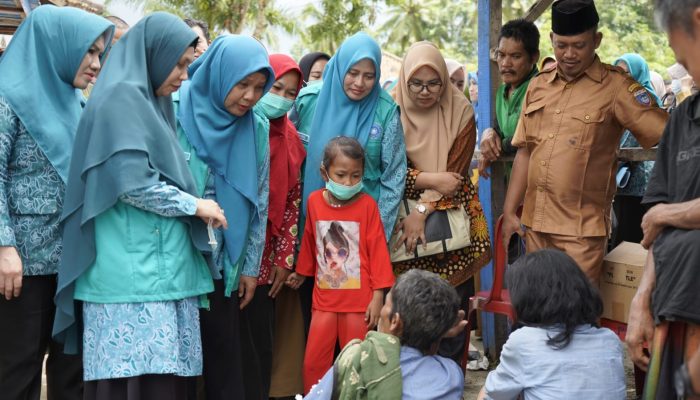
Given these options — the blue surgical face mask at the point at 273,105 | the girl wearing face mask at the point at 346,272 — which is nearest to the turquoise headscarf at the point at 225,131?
the blue surgical face mask at the point at 273,105

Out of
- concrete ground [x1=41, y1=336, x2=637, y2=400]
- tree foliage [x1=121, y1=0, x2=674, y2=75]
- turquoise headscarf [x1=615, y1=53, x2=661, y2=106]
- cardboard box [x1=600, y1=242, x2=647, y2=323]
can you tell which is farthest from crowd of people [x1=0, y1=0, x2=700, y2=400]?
tree foliage [x1=121, y1=0, x2=674, y2=75]

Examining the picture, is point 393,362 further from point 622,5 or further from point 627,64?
point 622,5

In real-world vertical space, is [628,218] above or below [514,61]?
below

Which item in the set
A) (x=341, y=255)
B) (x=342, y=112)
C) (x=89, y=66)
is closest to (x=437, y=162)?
(x=342, y=112)

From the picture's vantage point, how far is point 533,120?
4039 millimetres

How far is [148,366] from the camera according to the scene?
3.04m

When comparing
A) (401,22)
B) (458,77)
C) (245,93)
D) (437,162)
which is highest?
(401,22)

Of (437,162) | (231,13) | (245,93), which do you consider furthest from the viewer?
(231,13)

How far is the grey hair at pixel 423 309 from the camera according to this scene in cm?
292

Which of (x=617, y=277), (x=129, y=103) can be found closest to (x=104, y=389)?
(x=129, y=103)

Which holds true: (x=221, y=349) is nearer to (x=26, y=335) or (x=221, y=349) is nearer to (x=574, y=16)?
(x=26, y=335)

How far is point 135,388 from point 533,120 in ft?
7.40

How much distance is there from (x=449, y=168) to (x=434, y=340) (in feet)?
5.28

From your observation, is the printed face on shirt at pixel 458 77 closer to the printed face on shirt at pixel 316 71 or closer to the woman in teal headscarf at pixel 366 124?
the printed face on shirt at pixel 316 71
